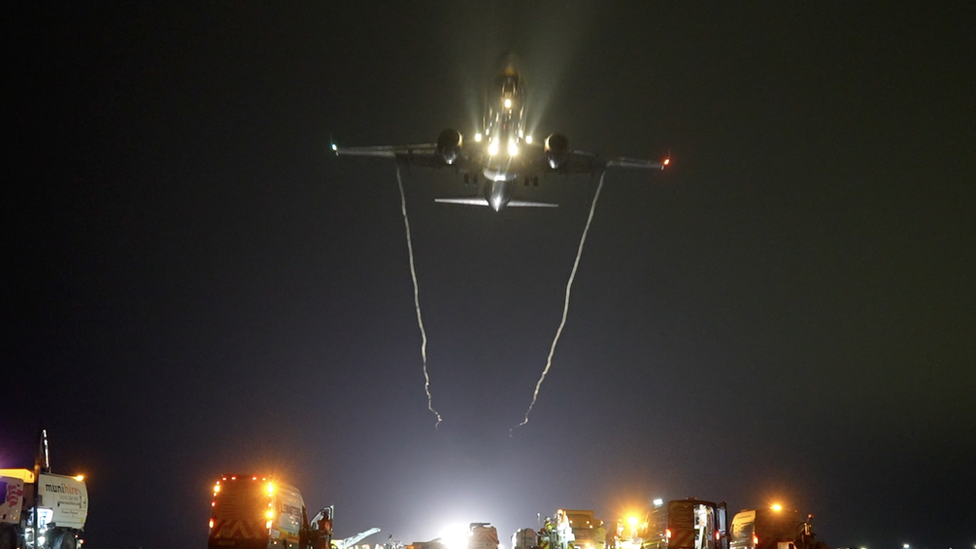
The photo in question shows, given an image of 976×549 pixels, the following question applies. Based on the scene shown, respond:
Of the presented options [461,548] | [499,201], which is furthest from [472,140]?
[461,548]

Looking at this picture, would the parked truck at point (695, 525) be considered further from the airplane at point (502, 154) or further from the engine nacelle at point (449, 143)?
the engine nacelle at point (449, 143)

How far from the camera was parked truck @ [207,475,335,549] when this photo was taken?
26562 millimetres

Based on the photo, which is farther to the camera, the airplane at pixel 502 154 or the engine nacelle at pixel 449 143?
the engine nacelle at pixel 449 143

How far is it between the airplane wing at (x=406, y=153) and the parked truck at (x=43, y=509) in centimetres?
1770

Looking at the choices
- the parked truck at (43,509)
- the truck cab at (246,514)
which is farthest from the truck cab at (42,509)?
the truck cab at (246,514)

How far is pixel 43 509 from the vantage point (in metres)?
30.4

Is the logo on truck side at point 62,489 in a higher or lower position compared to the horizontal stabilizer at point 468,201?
lower

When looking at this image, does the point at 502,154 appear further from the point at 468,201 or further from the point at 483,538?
the point at 483,538

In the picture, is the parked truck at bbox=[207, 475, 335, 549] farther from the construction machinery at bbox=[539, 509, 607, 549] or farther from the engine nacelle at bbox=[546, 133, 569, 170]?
the engine nacelle at bbox=[546, 133, 569, 170]

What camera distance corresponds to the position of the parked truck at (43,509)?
27094 mm

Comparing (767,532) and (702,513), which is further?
(767,532)

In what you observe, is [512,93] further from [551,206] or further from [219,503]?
[219,503]

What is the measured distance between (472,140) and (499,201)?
9.95 feet

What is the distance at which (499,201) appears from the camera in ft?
130
